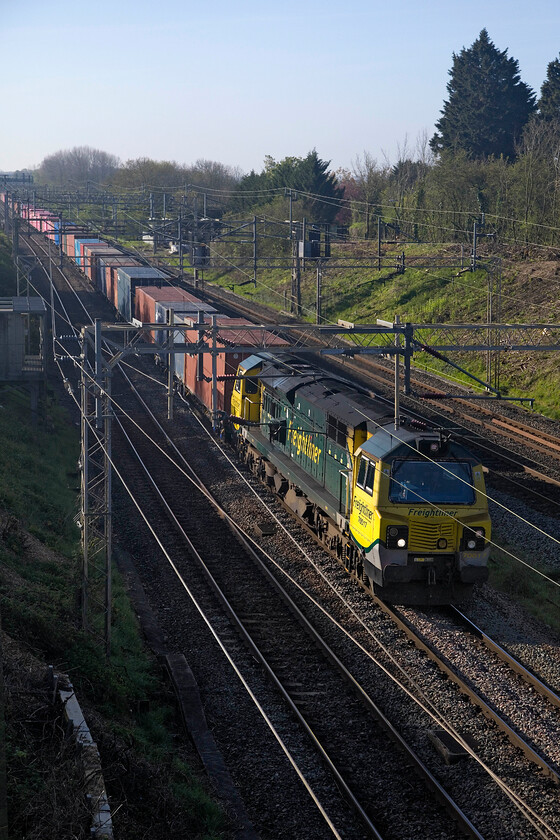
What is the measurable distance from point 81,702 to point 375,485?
21.0 ft

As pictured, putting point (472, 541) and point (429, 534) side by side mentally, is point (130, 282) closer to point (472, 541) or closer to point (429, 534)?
point (429, 534)

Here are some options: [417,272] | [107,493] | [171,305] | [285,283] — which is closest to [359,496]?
[107,493]

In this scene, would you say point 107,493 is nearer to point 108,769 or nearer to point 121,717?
point 121,717

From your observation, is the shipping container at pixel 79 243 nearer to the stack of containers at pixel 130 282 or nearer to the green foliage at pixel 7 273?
the green foliage at pixel 7 273

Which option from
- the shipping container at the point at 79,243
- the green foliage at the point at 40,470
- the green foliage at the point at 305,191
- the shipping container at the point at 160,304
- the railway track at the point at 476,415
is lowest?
the green foliage at the point at 40,470

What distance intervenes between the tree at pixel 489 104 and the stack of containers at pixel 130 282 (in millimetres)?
36552

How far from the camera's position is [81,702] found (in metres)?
11.4

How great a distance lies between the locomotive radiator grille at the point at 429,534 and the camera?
15359 mm

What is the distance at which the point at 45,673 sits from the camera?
1122 cm

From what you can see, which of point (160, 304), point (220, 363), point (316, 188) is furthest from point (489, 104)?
point (220, 363)

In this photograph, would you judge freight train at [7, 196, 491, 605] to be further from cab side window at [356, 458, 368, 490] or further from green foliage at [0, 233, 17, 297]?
green foliage at [0, 233, 17, 297]

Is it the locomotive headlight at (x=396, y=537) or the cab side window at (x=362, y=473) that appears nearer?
the locomotive headlight at (x=396, y=537)

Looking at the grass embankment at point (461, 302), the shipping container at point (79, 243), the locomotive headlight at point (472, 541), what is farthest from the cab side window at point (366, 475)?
the shipping container at point (79, 243)

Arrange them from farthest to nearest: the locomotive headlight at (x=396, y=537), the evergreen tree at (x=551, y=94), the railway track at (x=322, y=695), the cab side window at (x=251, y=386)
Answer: the evergreen tree at (x=551, y=94), the cab side window at (x=251, y=386), the locomotive headlight at (x=396, y=537), the railway track at (x=322, y=695)
